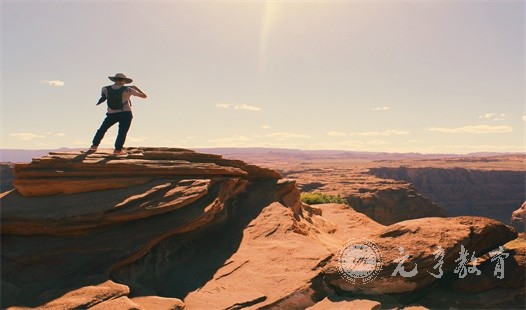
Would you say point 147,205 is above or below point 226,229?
above

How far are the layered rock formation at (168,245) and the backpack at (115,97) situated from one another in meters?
1.36

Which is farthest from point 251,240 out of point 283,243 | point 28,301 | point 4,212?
point 4,212

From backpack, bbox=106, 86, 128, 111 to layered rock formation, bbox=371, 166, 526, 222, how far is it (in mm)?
69121

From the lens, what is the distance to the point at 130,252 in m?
8.34

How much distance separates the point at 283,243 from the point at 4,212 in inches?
253

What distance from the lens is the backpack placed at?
1048 cm

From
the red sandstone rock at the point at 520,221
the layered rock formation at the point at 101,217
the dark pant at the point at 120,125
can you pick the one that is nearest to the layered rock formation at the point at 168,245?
the layered rock formation at the point at 101,217

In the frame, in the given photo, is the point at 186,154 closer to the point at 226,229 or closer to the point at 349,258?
the point at 226,229

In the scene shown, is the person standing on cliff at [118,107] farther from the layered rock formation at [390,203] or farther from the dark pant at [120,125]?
the layered rock formation at [390,203]

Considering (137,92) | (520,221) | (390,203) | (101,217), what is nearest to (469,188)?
(520,221)

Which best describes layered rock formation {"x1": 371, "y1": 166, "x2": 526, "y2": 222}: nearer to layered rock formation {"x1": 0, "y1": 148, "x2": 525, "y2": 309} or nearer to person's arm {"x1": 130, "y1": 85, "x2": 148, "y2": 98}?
layered rock formation {"x1": 0, "y1": 148, "x2": 525, "y2": 309}

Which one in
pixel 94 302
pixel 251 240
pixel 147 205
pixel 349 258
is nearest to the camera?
pixel 94 302

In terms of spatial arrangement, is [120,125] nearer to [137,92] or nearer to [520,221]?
[137,92]

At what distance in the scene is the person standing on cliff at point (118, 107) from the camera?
10.5 metres
